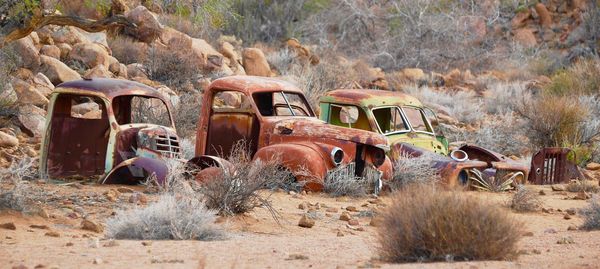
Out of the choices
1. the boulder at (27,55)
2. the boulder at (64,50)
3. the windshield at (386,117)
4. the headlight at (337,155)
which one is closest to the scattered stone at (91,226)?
the headlight at (337,155)

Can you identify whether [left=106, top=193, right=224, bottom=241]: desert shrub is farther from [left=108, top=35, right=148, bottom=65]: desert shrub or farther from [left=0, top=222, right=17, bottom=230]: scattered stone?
[left=108, top=35, right=148, bottom=65]: desert shrub

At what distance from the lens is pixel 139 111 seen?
16.7 metres

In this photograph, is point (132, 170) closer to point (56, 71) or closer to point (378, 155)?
point (378, 155)

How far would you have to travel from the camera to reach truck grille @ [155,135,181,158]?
1397 cm

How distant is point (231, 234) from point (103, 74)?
1171cm

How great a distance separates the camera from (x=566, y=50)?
3797 cm

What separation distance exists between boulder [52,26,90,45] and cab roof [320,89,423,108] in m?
9.19

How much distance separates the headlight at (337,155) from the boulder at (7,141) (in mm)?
5502

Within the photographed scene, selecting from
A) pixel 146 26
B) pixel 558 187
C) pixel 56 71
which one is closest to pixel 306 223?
pixel 558 187

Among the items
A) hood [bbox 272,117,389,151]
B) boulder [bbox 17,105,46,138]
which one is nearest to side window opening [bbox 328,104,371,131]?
hood [bbox 272,117,389,151]

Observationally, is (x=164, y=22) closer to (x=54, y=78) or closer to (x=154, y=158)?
(x=54, y=78)

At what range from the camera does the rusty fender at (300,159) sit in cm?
1358

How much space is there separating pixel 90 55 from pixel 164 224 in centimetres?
1381

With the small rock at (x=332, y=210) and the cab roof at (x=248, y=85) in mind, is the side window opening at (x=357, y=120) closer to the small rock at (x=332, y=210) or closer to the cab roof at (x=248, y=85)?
the cab roof at (x=248, y=85)
